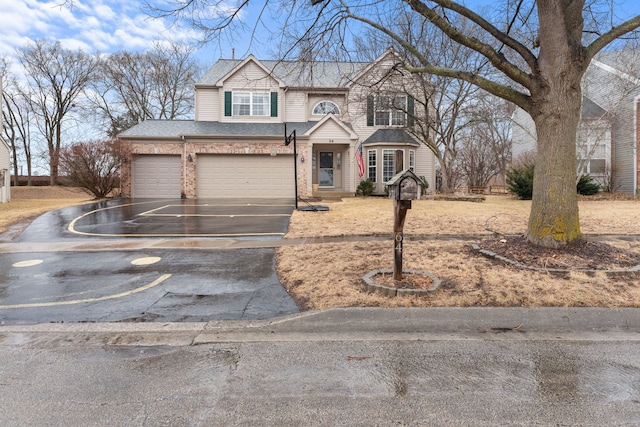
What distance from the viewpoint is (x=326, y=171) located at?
21.9 m

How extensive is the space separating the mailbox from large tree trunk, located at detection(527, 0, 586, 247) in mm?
2834

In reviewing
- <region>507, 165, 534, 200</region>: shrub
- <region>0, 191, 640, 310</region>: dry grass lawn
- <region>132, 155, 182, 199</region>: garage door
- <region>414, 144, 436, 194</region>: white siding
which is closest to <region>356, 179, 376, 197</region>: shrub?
<region>414, 144, 436, 194</region>: white siding

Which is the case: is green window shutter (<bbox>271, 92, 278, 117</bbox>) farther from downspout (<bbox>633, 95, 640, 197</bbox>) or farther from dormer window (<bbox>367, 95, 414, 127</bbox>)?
downspout (<bbox>633, 95, 640, 197</bbox>)

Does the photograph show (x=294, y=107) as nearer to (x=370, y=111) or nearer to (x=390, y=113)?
(x=370, y=111)

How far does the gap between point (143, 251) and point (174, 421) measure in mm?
5838

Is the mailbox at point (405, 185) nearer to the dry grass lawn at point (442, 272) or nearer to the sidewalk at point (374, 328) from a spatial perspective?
the dry grass lawn at point (442, 272)

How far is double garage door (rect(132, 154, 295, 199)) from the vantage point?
20.2 metres

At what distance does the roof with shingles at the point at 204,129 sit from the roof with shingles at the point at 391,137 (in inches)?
140

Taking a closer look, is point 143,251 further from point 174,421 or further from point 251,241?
point 174,421

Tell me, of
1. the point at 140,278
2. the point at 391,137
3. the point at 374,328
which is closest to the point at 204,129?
the point at 391,137

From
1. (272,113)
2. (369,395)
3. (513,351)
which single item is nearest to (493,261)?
(513,351)

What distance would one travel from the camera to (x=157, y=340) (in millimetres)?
3670

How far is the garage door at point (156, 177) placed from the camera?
20.1 m

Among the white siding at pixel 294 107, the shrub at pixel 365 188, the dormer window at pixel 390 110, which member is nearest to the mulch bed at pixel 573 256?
the dormer window at pixel 390 110
